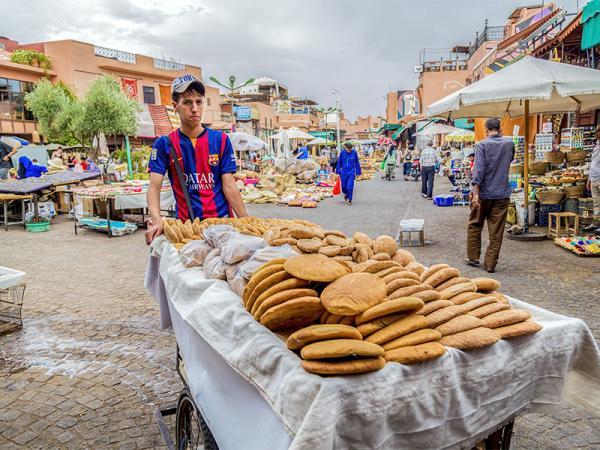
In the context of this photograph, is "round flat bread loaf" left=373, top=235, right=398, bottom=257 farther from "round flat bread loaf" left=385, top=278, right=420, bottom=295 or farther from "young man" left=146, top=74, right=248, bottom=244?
"young man" left=146, top=74, right=248, bottom=244

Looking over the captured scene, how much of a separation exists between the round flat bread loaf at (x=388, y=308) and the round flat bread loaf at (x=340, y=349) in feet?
0.43

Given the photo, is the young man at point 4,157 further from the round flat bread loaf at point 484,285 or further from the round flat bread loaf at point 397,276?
the round flat bread loaf at point 484,285

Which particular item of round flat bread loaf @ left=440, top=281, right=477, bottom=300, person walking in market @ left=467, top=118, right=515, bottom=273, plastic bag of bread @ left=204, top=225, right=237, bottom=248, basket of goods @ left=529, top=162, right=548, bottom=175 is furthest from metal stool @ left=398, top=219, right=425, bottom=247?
round flat bread loaf @ left=440, top=281, right=477, bottom=300

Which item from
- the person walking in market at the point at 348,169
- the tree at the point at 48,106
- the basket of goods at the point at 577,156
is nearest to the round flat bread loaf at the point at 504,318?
the basket of goods at the point at 577,156

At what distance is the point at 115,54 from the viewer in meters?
31.0

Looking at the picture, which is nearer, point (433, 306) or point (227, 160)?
point (433, 306)

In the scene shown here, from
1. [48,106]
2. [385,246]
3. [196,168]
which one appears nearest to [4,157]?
[196,168]

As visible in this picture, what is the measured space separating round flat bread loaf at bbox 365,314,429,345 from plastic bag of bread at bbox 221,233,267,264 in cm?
83

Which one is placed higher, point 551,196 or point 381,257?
point 381,257

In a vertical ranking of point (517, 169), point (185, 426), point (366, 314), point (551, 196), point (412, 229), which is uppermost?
point (517, 169)

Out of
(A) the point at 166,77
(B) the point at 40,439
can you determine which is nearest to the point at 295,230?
(B) the point at 40,439

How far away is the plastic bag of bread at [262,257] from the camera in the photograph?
1.95m

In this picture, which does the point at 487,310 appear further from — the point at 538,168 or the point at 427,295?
the point at 538,168

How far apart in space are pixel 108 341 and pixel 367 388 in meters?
3.87
